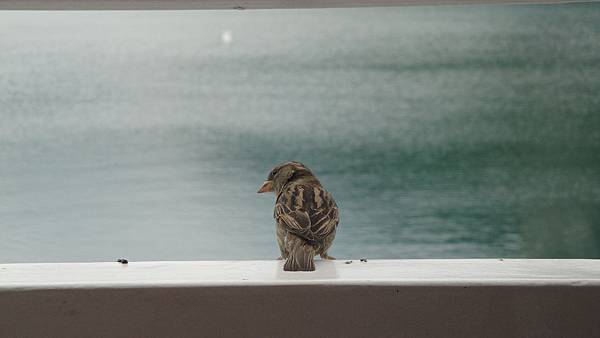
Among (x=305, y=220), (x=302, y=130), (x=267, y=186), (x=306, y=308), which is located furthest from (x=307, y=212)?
(x=302, y=130)

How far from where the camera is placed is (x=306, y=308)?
1.39 m

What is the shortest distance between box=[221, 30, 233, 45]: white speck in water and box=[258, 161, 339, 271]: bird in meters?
8.61

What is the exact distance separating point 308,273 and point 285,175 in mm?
474

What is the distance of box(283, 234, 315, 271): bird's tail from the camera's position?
165 centimetres

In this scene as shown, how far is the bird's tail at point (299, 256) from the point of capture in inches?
64.9

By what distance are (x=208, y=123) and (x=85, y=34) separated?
2.42m

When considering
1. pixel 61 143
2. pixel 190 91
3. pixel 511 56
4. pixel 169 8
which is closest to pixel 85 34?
pixel 190 91

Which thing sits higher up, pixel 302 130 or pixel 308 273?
pixel 302 130

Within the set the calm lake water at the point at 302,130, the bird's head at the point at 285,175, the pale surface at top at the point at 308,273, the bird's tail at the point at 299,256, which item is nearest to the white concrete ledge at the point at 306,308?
the pale surface at top at the point at 308,273

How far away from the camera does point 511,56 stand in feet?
30.4

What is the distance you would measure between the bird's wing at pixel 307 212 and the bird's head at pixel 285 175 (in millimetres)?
102

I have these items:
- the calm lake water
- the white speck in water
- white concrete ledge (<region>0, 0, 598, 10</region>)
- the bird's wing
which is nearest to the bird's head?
the bird's wing

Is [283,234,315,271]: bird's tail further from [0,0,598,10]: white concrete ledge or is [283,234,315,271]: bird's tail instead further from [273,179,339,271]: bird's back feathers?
[0,0,598,10]: white concrete ledge

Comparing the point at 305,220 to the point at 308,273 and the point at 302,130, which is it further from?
the point at 302,130
